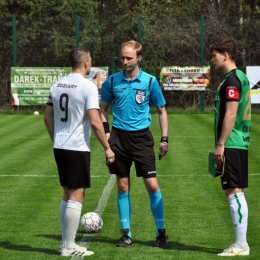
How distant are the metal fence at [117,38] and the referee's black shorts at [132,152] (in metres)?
23.8

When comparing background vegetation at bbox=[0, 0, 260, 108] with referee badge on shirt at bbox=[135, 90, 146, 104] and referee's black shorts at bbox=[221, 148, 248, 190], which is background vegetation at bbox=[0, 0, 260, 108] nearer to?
referee badge on shirt at bbox=[135, 90, 146, 104]

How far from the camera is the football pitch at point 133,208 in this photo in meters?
8.04

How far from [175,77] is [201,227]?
73.5 ft

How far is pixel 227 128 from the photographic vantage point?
7383 mm

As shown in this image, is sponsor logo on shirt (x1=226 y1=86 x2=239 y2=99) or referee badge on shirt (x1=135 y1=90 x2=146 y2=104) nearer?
sponsor logo on shirt (x1=226 y1=86 x2=239 y2=99)

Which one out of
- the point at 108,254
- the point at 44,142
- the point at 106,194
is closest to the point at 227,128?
the point at 108,254

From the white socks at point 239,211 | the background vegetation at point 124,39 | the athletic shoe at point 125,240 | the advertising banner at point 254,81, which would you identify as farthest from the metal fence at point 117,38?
the white socks at point 239,211

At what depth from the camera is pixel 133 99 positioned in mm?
8172

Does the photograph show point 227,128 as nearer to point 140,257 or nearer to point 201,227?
point 140,257

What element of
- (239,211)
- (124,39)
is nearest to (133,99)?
(239,211)

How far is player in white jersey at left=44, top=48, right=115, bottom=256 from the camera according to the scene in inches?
295

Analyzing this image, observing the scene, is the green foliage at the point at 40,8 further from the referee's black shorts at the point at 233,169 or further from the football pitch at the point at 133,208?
the referee's black shorts at the point at 233,169

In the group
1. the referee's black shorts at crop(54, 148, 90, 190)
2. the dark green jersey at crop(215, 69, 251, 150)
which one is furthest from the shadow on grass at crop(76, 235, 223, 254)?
the dark green jersey at crop(215, 69, 251, 150)

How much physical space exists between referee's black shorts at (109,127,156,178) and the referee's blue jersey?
76 mm
